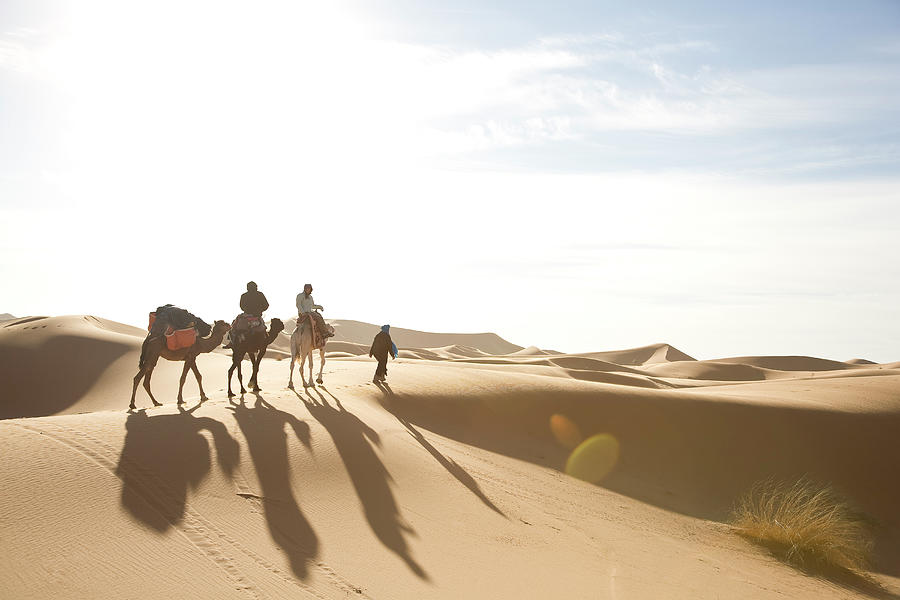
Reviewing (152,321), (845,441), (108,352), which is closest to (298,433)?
(152,321)

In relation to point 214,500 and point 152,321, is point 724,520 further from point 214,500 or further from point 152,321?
point 152,321

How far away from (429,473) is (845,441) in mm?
12861

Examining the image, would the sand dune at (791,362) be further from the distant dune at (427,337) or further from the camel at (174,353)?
the camel at (174,353)

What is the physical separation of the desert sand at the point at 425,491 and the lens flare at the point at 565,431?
0.26ft

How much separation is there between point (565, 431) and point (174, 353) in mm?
9080

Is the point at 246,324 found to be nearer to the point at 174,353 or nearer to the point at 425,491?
the point at 174,353

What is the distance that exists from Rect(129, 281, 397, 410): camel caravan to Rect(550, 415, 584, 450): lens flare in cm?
594

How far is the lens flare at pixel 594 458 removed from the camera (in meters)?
12.9

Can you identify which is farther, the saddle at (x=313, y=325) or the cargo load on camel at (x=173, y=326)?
the saddle at (x=313, y=325)

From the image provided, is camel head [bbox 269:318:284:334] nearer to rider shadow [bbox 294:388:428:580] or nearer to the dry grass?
rider shadow [bbox 294:388:428:580]

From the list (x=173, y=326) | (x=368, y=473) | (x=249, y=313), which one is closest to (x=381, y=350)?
(x=249, y=313)

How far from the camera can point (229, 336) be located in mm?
13398

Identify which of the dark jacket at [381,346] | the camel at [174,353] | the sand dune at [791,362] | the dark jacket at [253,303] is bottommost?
the camel at [174,353]

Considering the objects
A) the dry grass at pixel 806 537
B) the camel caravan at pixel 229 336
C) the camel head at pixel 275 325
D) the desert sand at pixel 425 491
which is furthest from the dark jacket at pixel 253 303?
the dry grass at pixel 806 537
